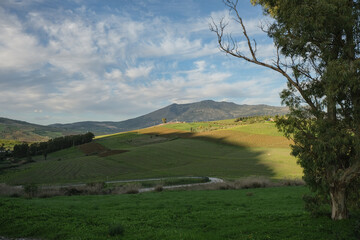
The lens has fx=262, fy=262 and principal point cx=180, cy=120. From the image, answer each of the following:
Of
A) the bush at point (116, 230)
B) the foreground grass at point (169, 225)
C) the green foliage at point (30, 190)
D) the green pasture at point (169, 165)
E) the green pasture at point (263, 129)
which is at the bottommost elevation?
the green pasture at point (169, 165)

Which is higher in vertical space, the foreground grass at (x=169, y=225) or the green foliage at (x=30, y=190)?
the foreground grass at (x=169, y=225)

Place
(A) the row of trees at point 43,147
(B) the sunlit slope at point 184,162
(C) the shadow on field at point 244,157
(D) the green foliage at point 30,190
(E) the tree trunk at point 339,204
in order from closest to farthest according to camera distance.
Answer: (E) the tree trunk at point 339,204
(D) the green foliage at point 30,190
(C) the shadow on field at point 244,157
(B) the sunlit slope at point 184,162
(A) the row of trees at point 43,147

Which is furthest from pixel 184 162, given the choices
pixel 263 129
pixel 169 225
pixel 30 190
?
pixel 169 225

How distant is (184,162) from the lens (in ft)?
253

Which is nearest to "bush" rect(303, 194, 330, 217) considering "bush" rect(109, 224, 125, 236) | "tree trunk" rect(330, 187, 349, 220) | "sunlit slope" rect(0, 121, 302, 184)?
"tree trunk" rect(330, 187, 349, 220)

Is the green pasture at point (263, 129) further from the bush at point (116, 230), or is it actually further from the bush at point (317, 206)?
the bush at point (116, 230)

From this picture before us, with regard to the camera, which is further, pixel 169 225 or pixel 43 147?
pixel 43 147

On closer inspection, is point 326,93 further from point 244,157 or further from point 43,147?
point 43,147

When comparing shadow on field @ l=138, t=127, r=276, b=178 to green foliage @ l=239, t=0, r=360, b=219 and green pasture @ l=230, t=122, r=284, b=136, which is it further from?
green foliage @ l=239, t=0, r=360, b=219

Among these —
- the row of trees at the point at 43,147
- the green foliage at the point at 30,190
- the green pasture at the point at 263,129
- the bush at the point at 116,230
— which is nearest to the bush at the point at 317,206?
the bush at the point at 116,230

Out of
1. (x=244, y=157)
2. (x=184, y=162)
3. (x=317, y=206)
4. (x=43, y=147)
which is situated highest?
(x=317, y=206)

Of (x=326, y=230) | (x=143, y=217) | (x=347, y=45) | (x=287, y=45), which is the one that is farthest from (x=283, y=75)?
(x=143, y=217)

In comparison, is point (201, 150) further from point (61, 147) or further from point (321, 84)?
point (321, 84)

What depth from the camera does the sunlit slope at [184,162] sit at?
61375mm
